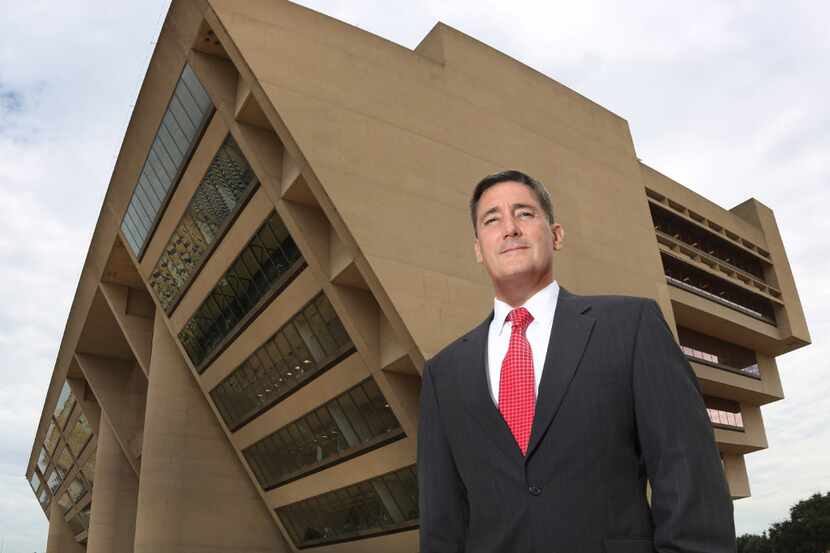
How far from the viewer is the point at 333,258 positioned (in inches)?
993

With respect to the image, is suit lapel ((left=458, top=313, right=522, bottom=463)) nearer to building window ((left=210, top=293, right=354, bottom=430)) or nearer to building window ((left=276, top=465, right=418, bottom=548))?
building window ((left=210, top=293, right=354, bottom=430))

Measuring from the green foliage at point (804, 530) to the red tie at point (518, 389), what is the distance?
79336 millimetres

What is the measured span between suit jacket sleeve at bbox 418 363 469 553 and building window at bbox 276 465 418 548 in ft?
82.8

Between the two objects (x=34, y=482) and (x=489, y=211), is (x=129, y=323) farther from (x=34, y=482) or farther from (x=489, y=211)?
(x=34, y=482)

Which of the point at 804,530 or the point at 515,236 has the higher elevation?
the point at 804,530

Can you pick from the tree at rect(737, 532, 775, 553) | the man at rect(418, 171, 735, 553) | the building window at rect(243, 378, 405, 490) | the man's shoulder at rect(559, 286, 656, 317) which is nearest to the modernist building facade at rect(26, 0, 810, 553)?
the building window at rect(243, 378, 405, 490)

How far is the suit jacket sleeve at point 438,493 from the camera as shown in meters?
2.83

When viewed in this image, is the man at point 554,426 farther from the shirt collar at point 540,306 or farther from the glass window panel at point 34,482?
the glass window panel at point 34,482

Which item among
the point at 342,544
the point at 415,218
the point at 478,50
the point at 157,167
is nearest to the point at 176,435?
the point at 342,544

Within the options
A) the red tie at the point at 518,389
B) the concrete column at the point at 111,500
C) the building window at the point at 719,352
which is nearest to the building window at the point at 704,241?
the building window at the point at 719,352

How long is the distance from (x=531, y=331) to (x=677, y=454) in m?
0.74

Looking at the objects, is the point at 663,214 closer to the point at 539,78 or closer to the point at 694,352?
the point at 694,352

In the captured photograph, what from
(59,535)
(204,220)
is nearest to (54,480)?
(59,535)

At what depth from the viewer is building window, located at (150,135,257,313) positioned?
27906 millimetres
